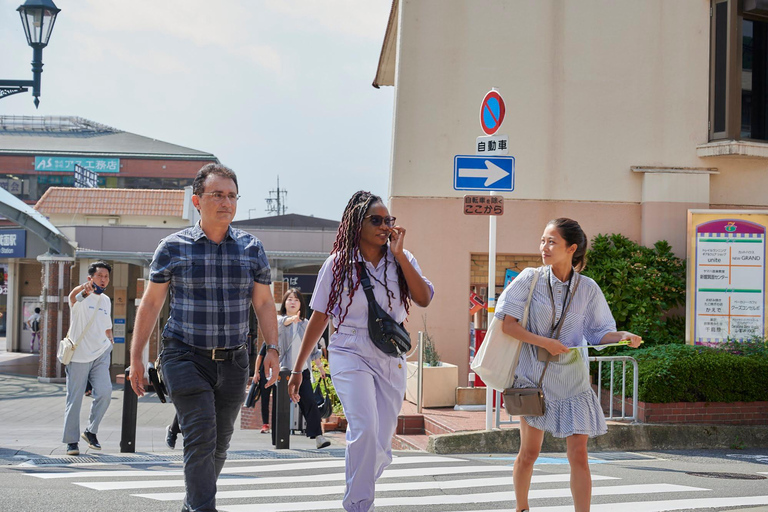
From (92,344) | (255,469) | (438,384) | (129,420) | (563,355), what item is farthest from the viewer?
(438,384)

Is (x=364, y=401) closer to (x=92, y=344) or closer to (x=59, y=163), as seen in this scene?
(x=92, y=344)

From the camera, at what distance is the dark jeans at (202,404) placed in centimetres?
467

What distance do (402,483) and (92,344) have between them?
409 centimetres

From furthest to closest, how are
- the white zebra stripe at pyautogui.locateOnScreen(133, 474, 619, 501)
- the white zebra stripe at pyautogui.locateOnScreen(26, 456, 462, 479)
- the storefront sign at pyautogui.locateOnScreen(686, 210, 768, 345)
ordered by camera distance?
the storefront sign at pyautogui.locateOnScreen(686, 210, 768, 345) < the white zebra stripe at pyautogui.locateOnScreen(26, 456, 462, 479) < the white zebra stripe at pyautogui.locateOnScreen(133, 474, 619, 501)

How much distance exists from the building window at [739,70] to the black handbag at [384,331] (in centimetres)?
1052

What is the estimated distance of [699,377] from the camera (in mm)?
10492

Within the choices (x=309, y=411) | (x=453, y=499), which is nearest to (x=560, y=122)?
(x=309, y=411)

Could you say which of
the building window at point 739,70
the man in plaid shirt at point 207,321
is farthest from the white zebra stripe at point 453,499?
the building window at point 739,70

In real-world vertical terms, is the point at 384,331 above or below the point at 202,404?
above

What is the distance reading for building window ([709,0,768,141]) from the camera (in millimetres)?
13719

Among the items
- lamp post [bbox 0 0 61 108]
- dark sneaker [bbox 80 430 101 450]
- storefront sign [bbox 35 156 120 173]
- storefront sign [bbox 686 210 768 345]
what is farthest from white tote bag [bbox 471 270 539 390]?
storefront sign [bbox 35 156 120 173]

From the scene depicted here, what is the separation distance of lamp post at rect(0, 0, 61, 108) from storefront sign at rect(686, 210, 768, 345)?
9.57 metres

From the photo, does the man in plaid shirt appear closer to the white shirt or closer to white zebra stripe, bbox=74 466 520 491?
white zebra stripe, bbox=74 466 520 491

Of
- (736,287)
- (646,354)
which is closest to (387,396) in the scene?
(646,354)
